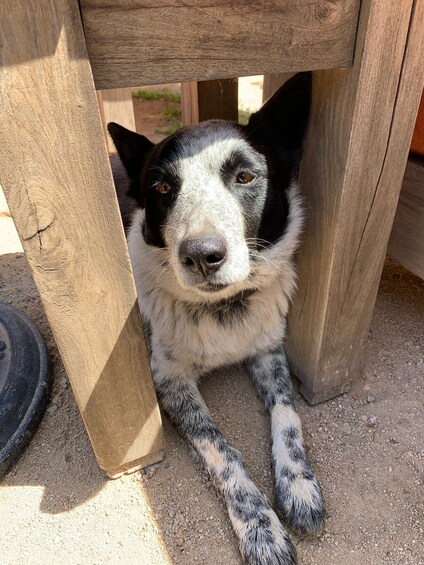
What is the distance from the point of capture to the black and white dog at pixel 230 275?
157 cm

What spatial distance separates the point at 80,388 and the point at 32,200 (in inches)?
26.4

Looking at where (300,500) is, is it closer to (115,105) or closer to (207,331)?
(207,331)

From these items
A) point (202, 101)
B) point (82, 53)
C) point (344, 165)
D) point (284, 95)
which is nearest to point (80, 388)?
point (82, 53)

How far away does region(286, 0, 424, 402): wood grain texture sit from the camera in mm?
1328

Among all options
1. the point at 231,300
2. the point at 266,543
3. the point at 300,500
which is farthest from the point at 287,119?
the point at 266,543

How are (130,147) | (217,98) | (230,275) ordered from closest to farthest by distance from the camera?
(230,275)
(130,147)
(217,98)

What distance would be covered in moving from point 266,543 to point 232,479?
246mm

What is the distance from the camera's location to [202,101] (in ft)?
9.82

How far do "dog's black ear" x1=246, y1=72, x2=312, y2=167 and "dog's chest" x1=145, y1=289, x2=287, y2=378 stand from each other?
603 mm

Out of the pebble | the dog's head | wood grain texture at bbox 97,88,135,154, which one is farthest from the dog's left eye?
wood grain texture at bbox 97,88,135,154

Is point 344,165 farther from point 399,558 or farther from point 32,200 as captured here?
point 399,558

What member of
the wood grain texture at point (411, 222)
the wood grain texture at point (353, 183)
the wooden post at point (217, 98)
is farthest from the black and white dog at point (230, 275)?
the wooden post at point (217, 98)

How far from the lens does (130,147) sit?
1.91m

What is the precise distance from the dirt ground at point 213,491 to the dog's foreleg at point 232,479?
0.07 m
